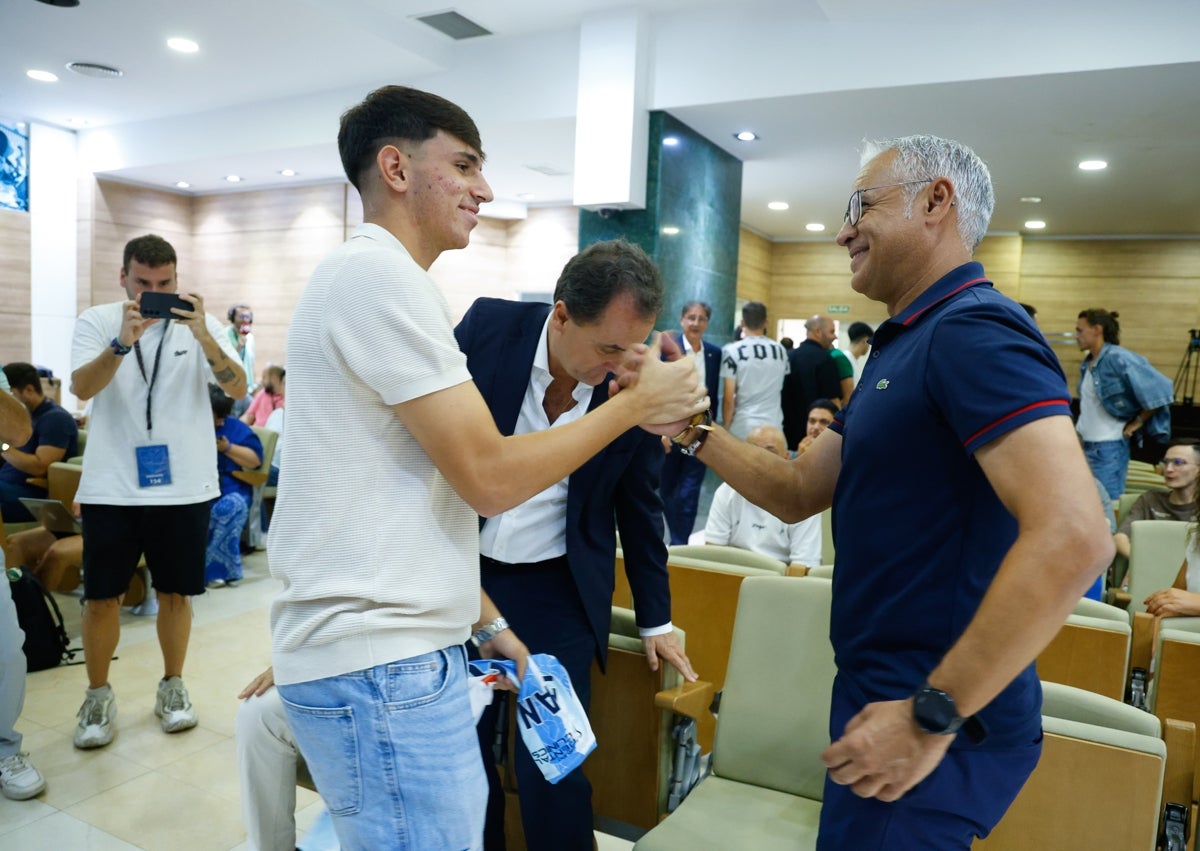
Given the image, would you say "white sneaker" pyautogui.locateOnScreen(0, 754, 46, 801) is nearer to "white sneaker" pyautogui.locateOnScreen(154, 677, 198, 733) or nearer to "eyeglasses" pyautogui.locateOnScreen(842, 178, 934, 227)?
"white sneaker" pyautogui.locateOnScreen(154, 677, 198, 733)

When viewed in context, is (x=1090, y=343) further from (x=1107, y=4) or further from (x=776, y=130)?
(x=776, y=130)

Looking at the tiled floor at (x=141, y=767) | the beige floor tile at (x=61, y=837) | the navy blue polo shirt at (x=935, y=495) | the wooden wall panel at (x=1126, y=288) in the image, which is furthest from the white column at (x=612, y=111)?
the wooden wall panel at (x=1126, y=288)

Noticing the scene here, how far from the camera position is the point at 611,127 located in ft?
→ 20.7

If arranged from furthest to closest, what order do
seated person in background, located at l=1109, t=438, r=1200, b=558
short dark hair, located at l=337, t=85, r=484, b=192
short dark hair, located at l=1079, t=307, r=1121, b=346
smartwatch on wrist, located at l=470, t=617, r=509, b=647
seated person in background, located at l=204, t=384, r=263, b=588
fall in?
short dark hair, located at l=1079, t=307, r=1121, b=346 < seated person in background, located at l=204, t=384, r=263, b=588 < seated person in background, located at l=1109, t=438, r=1200, b=558 < smartwatch on wrist, located at l=470, t=617, r=509, b=647 < short dark hair, located at l=337, t=85, r=484, b=192

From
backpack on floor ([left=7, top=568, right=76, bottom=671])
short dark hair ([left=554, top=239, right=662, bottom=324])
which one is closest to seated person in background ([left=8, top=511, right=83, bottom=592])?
backpack on floor ([left=7, top=568, right=76, bottom=671])

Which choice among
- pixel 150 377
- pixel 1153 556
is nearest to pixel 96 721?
pixel 150 377

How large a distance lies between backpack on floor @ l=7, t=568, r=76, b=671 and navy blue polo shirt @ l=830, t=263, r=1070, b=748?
3.66m

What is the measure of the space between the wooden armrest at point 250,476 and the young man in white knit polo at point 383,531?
182 inches

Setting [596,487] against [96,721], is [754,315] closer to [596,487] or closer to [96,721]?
[596,487]

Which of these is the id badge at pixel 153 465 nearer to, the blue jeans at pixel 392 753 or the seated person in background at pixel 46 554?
the seated person in background at pixel 46 554

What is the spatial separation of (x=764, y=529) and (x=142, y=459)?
2.53 metres

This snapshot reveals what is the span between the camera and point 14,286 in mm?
9328

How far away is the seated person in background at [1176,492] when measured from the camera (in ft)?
13.7

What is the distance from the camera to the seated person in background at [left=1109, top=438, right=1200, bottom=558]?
4.17 metres
